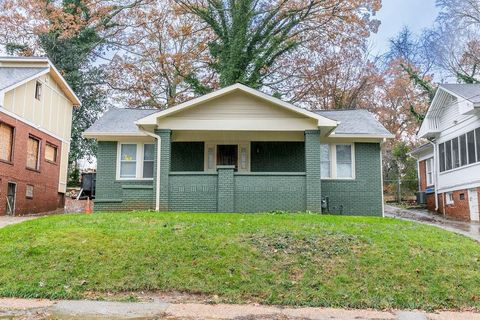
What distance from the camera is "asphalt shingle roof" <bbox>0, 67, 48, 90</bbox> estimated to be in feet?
55.5

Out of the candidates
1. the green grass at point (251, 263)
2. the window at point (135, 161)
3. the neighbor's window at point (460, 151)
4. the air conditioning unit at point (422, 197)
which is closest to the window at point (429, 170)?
the air conditioning unit at point (422, 197)

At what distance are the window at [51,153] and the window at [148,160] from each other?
6.82 m

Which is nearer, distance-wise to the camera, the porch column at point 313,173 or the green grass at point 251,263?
the green grass at point 251,263

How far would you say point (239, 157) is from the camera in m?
16.7

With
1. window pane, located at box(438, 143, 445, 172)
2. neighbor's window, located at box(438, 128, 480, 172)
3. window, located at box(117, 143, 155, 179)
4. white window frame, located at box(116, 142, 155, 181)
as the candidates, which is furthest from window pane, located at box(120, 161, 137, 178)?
window pane, located at box(438, 143, 445, 172)

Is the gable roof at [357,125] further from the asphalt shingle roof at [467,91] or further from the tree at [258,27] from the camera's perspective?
the tree at [258,27]

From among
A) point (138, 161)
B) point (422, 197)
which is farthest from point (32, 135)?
point (422, 197)

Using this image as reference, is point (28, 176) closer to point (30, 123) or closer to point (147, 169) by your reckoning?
point (30, 123)

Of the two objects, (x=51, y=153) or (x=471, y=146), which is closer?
(x=471, y=146)

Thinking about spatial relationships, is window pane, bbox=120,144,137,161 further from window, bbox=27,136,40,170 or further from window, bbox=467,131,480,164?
window, bbox=467,131,480,164

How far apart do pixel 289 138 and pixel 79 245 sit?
9268 mm

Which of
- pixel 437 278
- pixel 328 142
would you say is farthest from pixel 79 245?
pixel 328 142

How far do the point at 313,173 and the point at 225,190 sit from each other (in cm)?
290

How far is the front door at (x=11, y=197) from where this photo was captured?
55.6 ft
